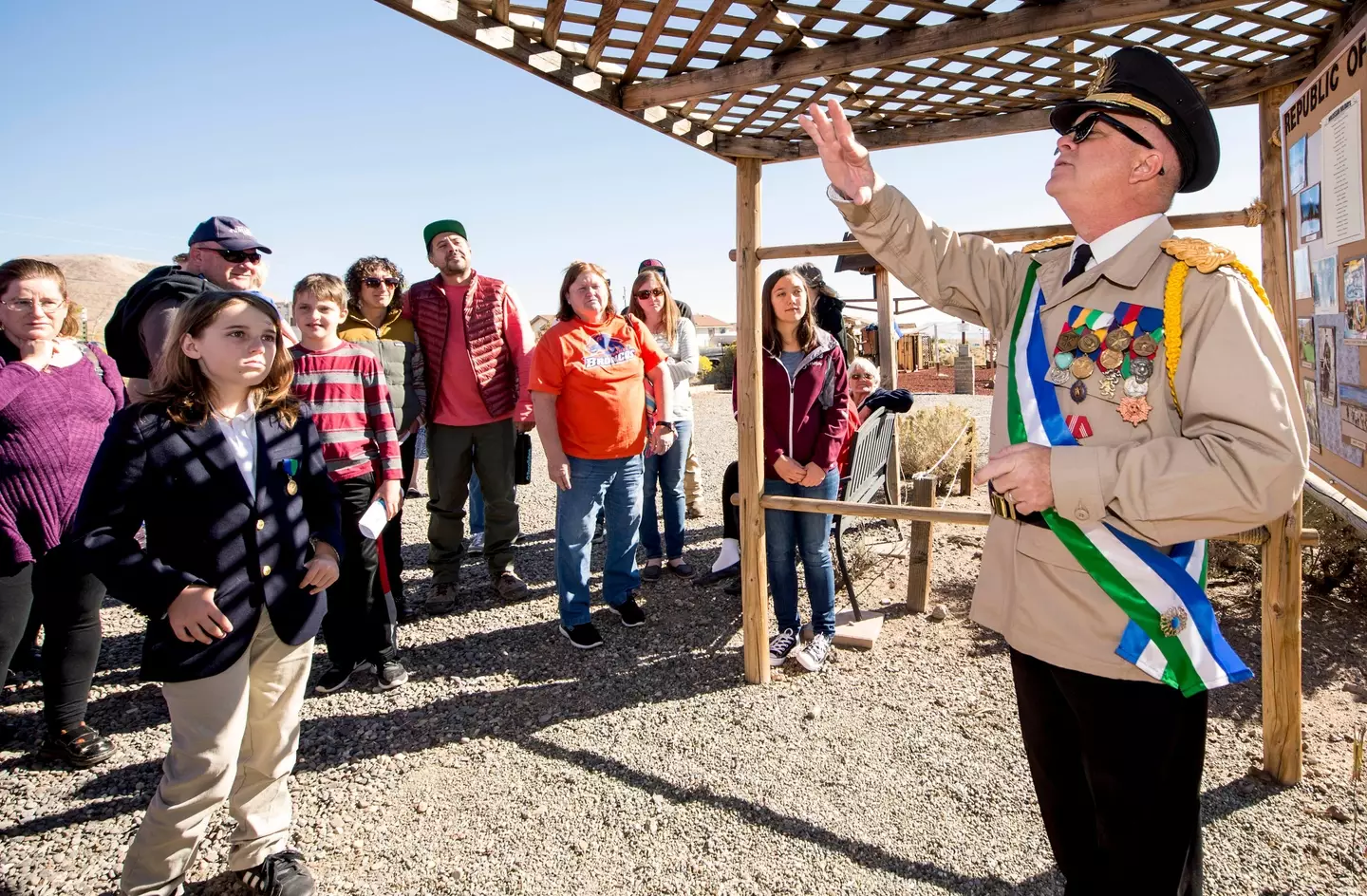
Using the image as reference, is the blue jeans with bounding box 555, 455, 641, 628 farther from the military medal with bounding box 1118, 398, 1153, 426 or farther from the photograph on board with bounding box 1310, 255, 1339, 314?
the photograph on board with bounding box 1310, 255, 1339, 314

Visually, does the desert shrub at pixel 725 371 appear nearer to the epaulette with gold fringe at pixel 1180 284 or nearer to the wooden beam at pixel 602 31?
the wooden beam at pixel 602 31

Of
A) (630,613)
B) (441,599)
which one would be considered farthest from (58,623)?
(630,613)

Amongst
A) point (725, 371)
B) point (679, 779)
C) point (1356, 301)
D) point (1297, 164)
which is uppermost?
point (725, 371)

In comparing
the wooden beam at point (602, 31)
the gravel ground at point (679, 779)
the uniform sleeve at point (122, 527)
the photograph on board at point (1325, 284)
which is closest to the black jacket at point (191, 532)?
the uniform sleeve at point (122, 527)

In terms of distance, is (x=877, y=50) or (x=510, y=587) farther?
(x=510, y=587)

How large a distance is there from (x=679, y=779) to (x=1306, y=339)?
302 centimetres

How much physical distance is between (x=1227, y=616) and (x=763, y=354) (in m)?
2.84

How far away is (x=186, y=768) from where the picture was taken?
2000mm

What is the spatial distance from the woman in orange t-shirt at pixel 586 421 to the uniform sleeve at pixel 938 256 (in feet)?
7.21

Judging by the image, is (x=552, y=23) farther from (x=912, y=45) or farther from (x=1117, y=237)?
(x=1117, y=237)

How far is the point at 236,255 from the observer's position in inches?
117

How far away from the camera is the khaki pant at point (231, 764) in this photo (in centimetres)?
200

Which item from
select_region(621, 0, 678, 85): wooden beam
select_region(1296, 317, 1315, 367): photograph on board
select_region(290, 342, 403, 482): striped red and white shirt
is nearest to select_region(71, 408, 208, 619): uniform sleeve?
select_region(290, 342, 403, 482): striped red and white shirt

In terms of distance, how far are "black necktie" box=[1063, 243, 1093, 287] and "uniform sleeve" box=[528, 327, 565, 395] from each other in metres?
2.59
